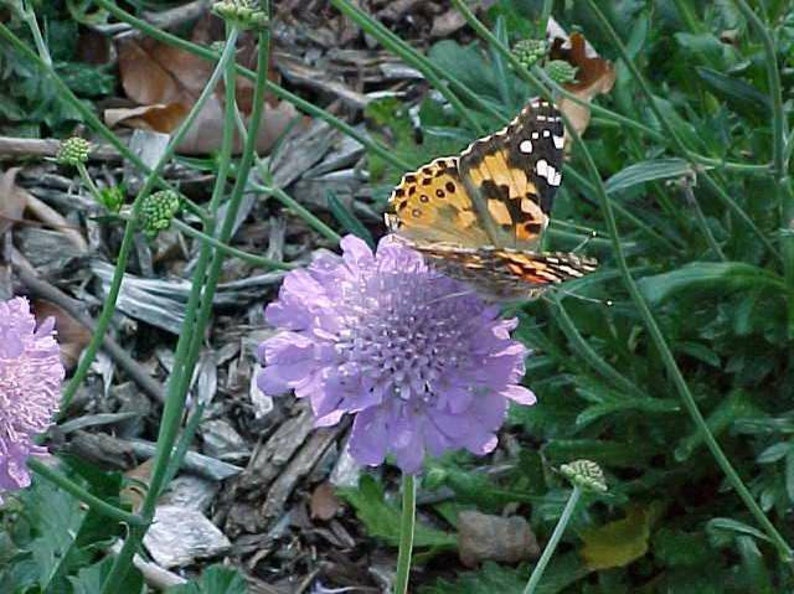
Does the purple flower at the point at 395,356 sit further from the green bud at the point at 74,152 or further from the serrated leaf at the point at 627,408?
the serrated leaf at the point at 627,408

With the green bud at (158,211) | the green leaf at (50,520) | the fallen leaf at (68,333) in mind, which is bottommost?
the fallen leaf at (68,333)

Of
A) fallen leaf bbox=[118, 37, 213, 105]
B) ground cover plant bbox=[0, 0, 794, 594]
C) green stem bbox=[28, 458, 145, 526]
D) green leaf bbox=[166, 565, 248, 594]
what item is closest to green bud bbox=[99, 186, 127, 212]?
ground cover plant bbox=[0, 0, 794, 594]

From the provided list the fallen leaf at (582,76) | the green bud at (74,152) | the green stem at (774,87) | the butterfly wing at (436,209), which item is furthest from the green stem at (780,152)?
the green bud at (74,152)

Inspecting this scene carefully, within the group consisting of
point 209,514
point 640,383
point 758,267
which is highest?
point 758,267

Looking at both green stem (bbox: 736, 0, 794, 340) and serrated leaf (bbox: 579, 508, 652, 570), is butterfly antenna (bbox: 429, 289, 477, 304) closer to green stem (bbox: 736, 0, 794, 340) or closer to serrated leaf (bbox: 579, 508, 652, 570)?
green stem (bbox: 736, 0, 794, 340)

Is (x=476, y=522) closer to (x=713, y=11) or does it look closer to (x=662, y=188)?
(x=662, y=188)

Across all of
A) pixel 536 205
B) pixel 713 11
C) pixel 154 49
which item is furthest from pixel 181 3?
pixel 536 205

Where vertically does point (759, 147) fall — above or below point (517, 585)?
above

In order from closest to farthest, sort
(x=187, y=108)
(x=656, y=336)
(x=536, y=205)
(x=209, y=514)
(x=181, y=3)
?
1. (x=536, y=205)
2. (x=656, y=336)
3. (x=209, y=514)
4. (x=187, y=108)
5. (x=181, y=3)
